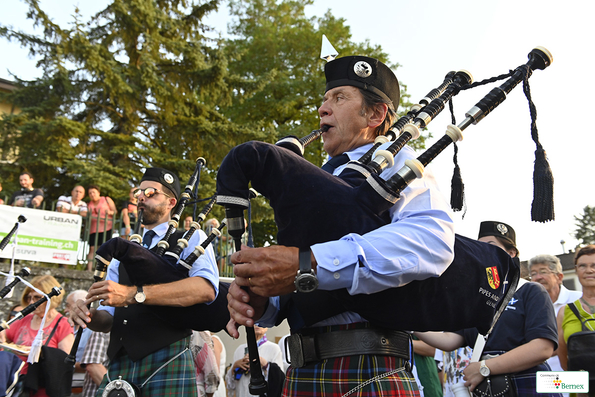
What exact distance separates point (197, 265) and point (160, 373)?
1.98 ft

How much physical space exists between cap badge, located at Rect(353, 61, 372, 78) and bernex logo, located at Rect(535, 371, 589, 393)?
2.14 metres

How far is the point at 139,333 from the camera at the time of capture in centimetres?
273

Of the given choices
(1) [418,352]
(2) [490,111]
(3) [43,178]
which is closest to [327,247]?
(2) [490,111]

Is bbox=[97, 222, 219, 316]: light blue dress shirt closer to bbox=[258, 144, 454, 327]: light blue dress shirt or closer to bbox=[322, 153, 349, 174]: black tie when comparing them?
bbox=[322, 153, 349, 174]: black tie

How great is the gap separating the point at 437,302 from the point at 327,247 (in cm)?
36

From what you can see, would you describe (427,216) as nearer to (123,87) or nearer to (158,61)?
→ (123,87)

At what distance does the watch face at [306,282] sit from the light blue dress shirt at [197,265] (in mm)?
1669

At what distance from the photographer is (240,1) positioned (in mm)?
17719

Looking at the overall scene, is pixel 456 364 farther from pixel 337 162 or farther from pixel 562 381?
pixel 337 162

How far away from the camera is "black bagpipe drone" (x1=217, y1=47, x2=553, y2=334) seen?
1281 mm

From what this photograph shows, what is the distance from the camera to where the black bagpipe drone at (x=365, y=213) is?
50.4 inches

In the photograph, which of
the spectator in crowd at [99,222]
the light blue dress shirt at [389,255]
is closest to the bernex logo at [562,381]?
the light blue dress shirt at [389,255]

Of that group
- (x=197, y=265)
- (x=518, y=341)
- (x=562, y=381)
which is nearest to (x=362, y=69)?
(x=197, y=265)

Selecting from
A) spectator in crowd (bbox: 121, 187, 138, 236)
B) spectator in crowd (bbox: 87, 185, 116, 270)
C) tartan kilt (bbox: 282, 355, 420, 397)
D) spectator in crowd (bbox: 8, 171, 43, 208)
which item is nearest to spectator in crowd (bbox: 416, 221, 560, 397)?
tartan kilt (bbox: 282, 355, 420, 397)
